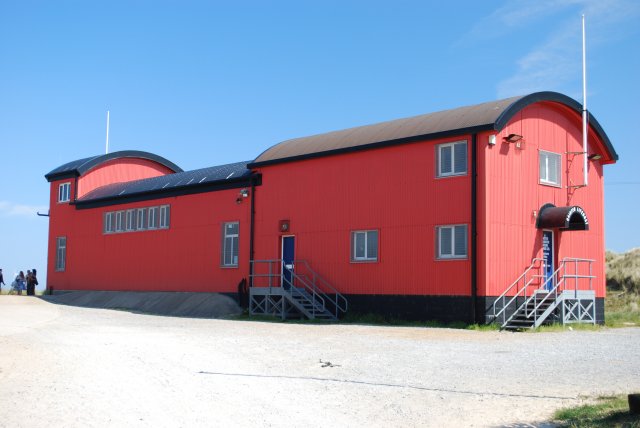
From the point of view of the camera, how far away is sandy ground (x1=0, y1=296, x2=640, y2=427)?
9.24m

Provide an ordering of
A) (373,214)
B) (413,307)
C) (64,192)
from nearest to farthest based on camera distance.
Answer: (413,307) < (373,214) < (64,192)

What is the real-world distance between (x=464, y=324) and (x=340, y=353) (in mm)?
7211

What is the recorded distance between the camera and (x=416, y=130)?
23375 mm

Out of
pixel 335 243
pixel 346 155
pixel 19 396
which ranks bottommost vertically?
pixel 19 396

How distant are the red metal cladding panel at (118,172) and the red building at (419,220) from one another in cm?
918

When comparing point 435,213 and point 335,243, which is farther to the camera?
point 335,243

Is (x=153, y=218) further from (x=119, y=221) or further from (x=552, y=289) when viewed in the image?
(x=552, y=289)

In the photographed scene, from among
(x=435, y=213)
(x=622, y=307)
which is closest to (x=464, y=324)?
(x=435, y=213)

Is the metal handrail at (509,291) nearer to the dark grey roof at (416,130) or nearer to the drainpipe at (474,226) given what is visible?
the drainpipe at (474,226)

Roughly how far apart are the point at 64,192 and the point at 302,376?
30796 millimetres

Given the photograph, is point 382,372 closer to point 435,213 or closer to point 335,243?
point 435,213

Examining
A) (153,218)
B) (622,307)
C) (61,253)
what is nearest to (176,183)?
(153,218)

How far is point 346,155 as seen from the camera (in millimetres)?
25359

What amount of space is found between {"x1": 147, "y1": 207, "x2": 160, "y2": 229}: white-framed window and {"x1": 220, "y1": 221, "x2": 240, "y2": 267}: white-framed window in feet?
15.8
